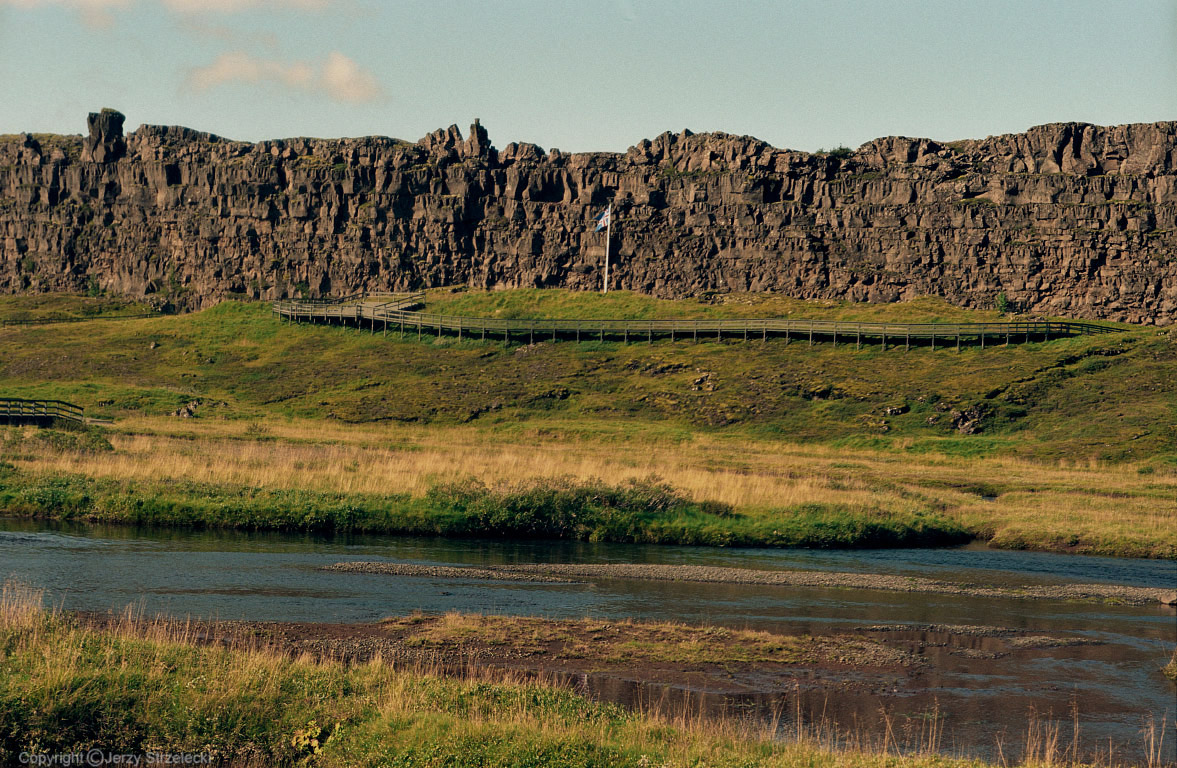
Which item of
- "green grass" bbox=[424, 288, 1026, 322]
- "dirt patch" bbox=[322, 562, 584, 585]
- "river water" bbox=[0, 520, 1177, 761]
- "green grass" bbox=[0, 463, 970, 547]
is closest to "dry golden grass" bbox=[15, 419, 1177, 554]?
"green grass" bbox=[0, 463, 970, 547]

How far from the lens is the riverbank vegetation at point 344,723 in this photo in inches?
557

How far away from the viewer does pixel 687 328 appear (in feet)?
330

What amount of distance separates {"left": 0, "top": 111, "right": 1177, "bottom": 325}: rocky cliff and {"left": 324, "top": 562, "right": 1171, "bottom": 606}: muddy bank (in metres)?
87.6

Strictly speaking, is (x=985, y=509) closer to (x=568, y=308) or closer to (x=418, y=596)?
(x=418, y=596)

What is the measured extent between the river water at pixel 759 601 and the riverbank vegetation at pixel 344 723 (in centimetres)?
173

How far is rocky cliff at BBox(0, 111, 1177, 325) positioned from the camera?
110 meters

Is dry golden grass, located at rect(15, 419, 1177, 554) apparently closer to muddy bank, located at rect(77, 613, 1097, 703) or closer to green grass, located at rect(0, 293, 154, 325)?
muddy bank, located at rect(77, 613, 1097, 703)

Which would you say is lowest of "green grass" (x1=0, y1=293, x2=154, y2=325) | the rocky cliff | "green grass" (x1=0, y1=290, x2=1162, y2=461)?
"green grass" (x1=0, y1=290, x2=1162, y2=461)

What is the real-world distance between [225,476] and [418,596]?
18.2 metres

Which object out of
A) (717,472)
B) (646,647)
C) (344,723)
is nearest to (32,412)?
(717,472)


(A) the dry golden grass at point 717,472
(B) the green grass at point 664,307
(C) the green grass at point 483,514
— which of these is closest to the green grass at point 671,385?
(B) the green grass at point 664,307

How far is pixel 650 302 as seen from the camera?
121062 mm

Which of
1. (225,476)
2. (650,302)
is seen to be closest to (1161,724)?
(225,476)

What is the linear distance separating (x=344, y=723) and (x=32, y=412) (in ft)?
173
